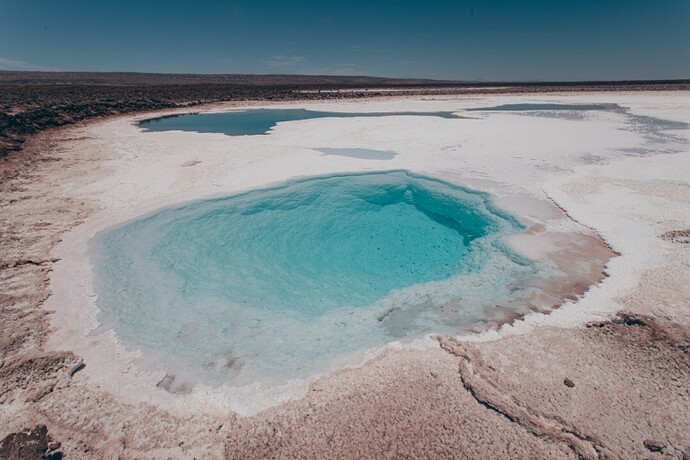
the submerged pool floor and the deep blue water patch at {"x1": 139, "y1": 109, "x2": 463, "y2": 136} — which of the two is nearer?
the submerged pool floor

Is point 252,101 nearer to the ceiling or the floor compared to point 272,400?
nearer to the ceiling

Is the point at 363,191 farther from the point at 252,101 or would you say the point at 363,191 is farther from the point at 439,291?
the point at 252,101

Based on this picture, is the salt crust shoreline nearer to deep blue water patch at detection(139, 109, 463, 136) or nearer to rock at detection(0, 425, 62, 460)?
rock at detection(0, 425, 62, 460)

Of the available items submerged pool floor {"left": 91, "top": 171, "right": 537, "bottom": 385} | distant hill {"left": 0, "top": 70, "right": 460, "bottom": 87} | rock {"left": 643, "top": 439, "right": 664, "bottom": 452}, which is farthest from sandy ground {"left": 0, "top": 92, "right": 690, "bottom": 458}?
distant hill {"left": 0, "top": 70, "right": 460, "bottom": 87}

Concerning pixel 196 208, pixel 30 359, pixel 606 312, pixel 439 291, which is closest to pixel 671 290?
pixel 606 312

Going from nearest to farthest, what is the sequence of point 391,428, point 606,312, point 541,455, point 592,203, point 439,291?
point 541,455 → point 391,428 → point 606,312 → point 439,291 → point 592,203

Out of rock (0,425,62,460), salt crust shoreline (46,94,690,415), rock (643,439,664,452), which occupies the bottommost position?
rock (0,425,62,460)

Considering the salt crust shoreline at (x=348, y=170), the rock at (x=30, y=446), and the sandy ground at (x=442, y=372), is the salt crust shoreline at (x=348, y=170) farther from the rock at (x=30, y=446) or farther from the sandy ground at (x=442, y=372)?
the rock at (x=30, y=446)
